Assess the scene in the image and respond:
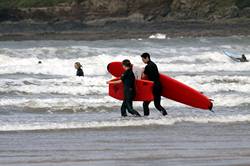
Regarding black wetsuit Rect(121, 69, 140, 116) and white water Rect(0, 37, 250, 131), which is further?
black wetsuit Rect(121, 69, 140, 116)

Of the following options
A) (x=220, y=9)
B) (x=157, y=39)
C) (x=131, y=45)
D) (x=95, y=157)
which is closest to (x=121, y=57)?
(x=131, y=45)

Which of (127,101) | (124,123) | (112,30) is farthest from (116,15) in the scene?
(124,123)

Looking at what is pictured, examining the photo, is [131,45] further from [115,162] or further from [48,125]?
[115,162]

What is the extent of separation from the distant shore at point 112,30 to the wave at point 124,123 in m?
46.5

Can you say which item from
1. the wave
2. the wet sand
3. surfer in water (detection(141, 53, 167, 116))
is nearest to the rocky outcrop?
surfer in water (detection(141, 53, 167, 116))

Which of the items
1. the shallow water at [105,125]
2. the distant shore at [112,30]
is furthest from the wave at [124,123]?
the distant shore at [112,30]

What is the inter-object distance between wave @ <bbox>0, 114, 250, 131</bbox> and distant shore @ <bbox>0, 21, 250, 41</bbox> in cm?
4647

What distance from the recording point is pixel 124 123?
15.1 m

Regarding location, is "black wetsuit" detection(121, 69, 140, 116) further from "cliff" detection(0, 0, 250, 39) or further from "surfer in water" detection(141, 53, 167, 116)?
"cliff" detection(0, 0, 250, 39)

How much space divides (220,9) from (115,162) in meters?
66.2

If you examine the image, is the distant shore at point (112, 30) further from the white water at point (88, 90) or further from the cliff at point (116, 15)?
the white water at point (88, 90)

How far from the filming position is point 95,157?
36.7ft

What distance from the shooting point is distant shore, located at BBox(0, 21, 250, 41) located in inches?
2562

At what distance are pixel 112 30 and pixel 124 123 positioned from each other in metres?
57.6
